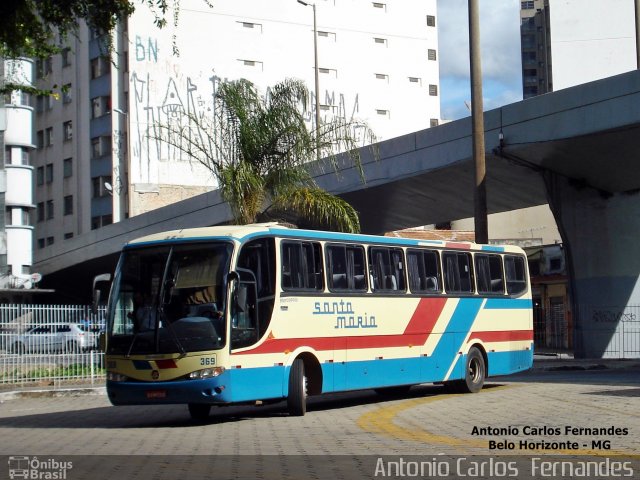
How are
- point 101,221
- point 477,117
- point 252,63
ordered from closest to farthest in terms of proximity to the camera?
point 477,117
point 101,221
point 252,63

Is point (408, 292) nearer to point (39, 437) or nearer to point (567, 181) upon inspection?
point (39, 437)

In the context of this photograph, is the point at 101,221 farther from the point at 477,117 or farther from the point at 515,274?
the point at 515,274

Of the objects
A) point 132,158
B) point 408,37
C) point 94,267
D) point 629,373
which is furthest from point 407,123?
point 629,373

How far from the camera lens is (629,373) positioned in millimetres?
27734

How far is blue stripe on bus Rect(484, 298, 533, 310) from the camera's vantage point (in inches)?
866

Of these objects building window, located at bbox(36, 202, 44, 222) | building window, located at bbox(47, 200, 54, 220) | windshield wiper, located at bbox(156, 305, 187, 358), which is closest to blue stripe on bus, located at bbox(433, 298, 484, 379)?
windshield wiper, located at bbox(156, 305, 187, 358)

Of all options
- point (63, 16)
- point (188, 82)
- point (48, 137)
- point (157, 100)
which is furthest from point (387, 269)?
point (48, 137)

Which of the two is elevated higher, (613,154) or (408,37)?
(408,37)

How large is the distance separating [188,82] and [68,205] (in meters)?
13.6

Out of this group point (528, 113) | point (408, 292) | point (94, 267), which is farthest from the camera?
point (94, 267)

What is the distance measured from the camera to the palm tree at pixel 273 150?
26.8 m

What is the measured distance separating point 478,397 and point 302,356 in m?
4.38

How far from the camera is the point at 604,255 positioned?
3450 cm

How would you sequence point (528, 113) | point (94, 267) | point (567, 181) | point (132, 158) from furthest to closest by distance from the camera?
point (132, 158) → point (94, 267) → point (567, 181) → point (528, 113)
